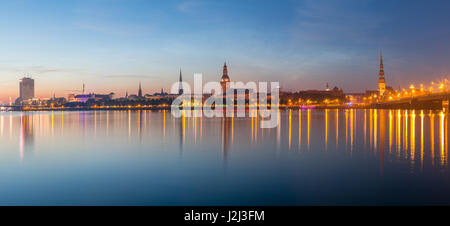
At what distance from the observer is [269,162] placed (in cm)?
1588

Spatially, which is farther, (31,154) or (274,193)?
(31,154)

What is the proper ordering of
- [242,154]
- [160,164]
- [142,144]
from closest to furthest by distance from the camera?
[160,164]
[242,154]
[142,144]

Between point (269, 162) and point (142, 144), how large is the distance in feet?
35.1

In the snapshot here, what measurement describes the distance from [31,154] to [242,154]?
458 inches

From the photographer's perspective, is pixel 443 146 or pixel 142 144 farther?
pixel 142 144

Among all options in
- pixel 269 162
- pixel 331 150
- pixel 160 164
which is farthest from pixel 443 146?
pixel 160 164

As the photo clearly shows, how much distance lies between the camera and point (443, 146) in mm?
19625

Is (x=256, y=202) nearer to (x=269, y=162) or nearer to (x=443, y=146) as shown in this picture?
(x=269, y=162)
